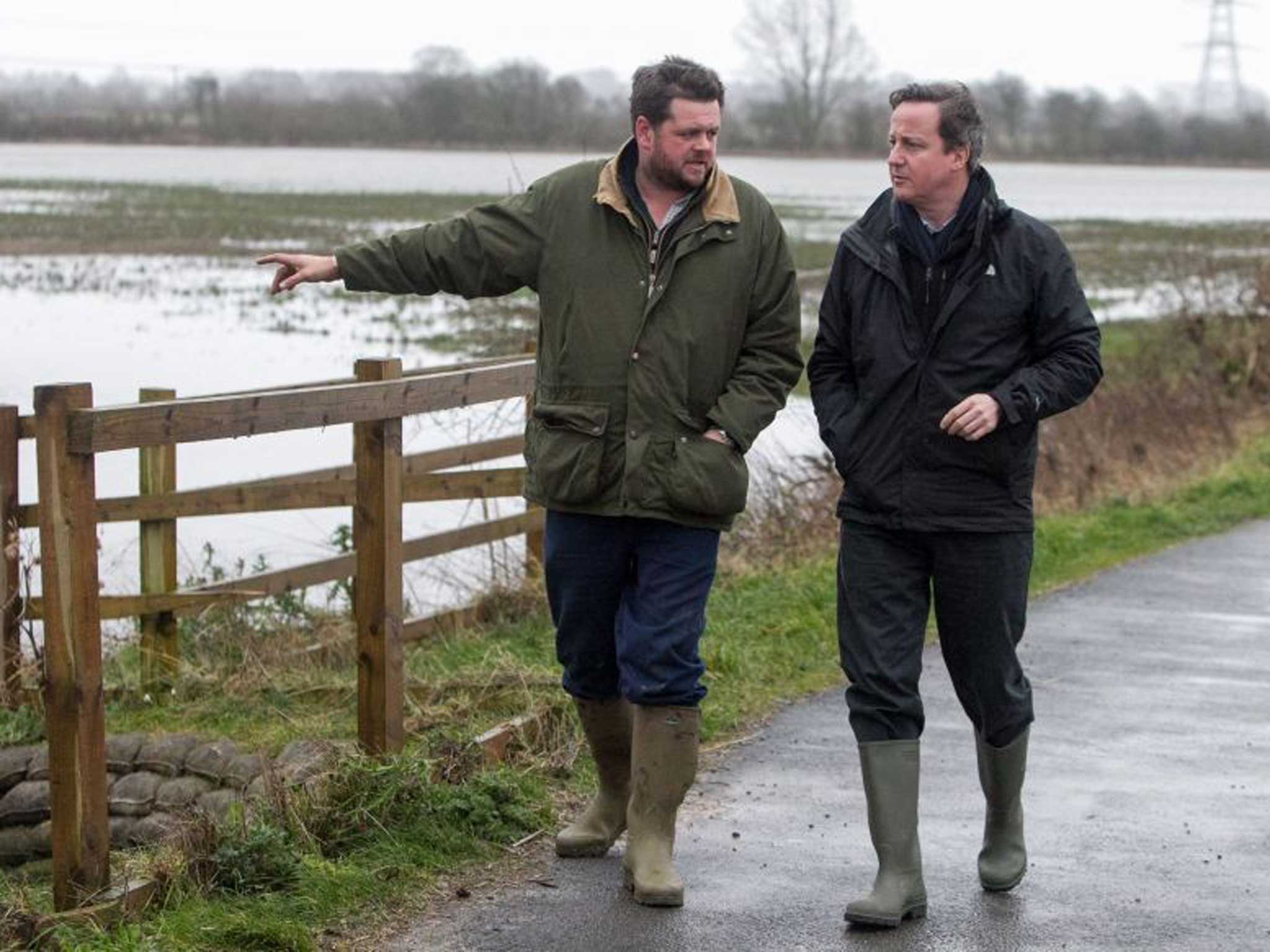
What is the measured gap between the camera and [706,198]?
5.43 meters

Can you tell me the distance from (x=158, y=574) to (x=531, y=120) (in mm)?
83353

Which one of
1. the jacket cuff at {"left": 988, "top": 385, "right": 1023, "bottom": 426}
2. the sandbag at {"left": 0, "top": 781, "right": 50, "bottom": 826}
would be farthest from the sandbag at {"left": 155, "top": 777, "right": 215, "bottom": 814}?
the jacket cuff at {"left": 988, "top": 385, "right": 1023, "bottom": 426}

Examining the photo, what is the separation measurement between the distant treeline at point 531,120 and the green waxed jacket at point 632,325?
84.1 meters

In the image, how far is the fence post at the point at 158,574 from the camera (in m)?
8.97

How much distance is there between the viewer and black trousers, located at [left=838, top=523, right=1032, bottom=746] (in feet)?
17.6

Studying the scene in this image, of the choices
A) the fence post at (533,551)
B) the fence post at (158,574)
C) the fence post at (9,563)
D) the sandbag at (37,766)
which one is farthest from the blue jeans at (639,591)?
the fence post at (533,551)

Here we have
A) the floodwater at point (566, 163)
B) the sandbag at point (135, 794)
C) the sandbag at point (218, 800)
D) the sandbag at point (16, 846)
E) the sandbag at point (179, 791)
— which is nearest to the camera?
the sandbag at point (218, 800)

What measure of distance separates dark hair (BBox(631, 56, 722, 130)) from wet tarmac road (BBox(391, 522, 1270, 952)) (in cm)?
190

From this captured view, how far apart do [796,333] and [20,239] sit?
117ft

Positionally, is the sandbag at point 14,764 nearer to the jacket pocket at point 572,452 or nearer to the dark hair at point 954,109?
the jacket pocket at point 572,452

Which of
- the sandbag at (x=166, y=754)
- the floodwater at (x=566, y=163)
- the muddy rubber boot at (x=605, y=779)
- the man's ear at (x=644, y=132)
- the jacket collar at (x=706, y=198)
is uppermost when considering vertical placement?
the man's ear at (x=644, y=132)

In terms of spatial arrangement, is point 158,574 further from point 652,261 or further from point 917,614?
point 917,614

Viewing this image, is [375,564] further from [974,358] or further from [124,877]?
[974,358]

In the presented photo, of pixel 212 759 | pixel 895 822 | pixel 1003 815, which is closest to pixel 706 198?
pixel 895 822
